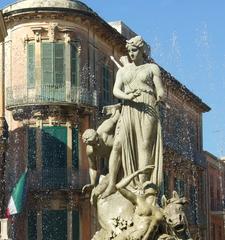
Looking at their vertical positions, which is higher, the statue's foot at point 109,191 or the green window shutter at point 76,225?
the green window shutter at point 76,225

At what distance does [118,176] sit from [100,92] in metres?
30.4

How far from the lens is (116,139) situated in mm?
11719

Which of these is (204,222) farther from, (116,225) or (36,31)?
(116,225)

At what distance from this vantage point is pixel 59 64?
131 ft

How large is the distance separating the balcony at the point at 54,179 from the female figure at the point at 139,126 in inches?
1057

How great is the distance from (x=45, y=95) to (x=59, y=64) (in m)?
1.62

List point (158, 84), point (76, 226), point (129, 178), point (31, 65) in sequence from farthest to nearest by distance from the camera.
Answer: point (31, 65) → point (76, 226) → point (158, 84) → point (129, 178)

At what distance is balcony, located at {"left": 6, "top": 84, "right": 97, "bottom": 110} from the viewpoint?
3950 cm

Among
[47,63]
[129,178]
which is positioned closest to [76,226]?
[47,63]

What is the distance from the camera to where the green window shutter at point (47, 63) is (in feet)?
131

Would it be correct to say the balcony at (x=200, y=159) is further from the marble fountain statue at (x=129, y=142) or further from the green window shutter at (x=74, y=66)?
the marble fountain statue at (x=129, y=142)

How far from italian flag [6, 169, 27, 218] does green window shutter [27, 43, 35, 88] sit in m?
5.17

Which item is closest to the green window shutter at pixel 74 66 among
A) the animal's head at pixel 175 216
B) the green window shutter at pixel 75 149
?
the green window shutter at pixel 75 149

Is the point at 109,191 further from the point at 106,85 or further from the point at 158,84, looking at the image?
the point at 106,85
